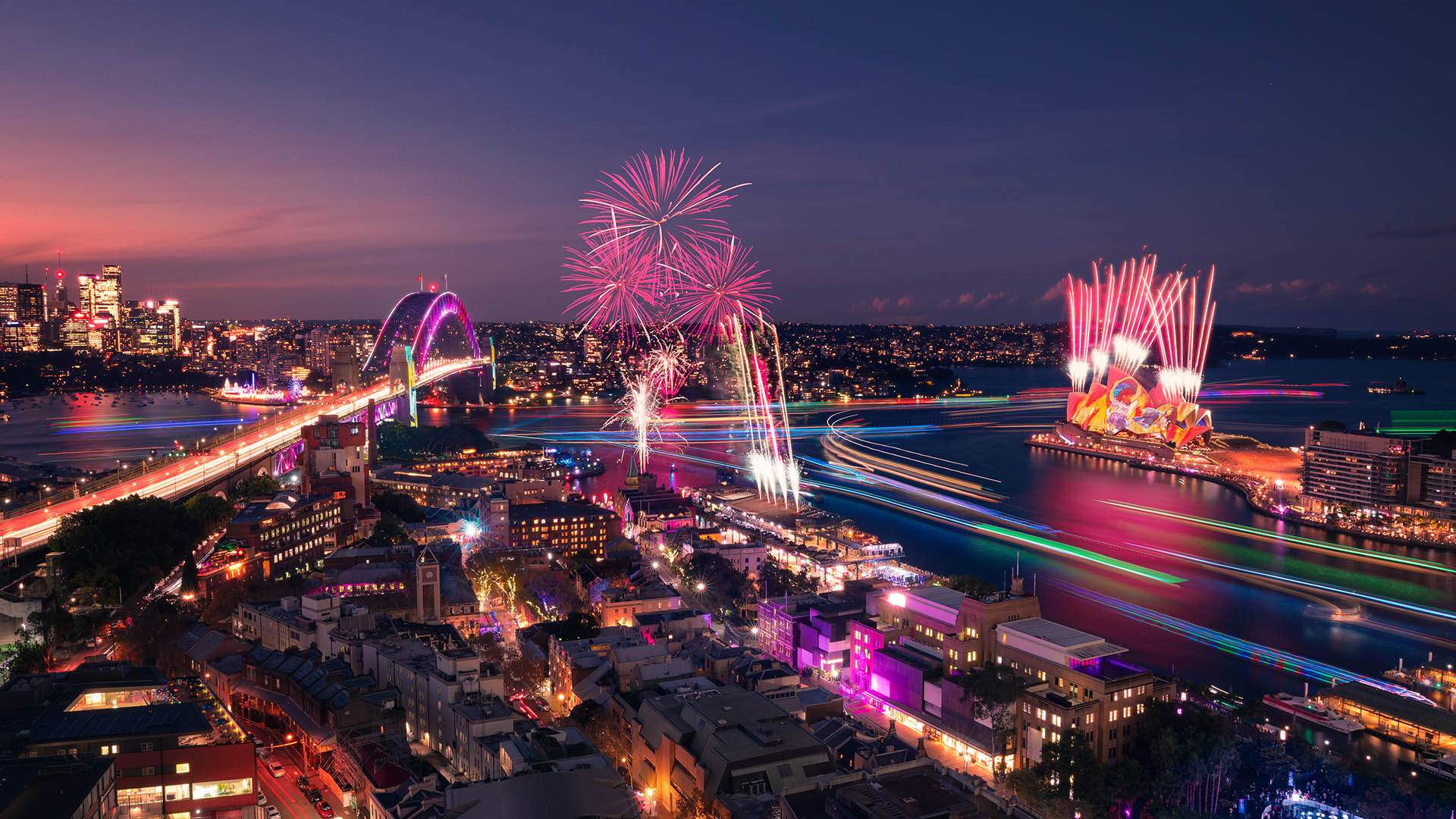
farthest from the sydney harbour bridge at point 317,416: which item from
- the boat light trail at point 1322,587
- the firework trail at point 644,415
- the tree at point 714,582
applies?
the boat light trail at point 1322,587

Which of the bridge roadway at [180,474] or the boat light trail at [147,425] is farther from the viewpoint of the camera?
the boat light trail at [147,425]

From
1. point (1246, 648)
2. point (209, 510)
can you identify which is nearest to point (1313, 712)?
point (1246, 648)

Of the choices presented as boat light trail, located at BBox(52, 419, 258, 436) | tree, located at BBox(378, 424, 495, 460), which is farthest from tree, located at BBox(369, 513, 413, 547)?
boat light trail, located at BBox(52, 419, 258, 436)

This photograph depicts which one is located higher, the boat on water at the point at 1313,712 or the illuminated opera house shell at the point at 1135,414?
the illuminated opera house shell at the point at 1135,414

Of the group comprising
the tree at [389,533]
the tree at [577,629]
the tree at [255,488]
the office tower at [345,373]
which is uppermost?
the office tower at [345,373]

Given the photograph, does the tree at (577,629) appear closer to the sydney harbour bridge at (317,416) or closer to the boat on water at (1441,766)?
the sydney harbour bridge at (317,416)

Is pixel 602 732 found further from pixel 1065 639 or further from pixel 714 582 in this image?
pixel 714 582

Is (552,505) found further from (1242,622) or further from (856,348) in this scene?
(856,348)

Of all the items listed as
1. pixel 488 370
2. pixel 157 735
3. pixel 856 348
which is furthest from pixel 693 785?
pixel 856 348
